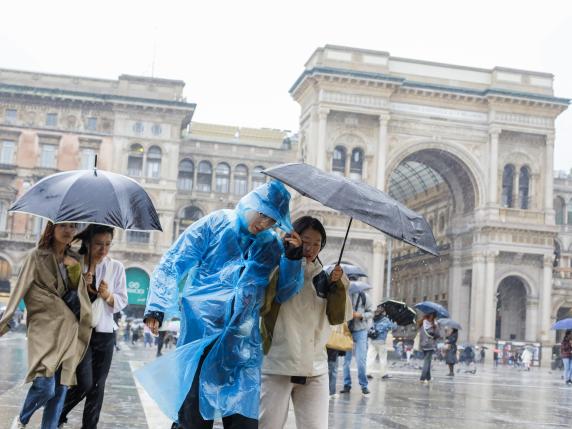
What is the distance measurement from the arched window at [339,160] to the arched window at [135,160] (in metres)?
13.5

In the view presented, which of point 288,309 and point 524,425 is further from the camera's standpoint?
point 524,425

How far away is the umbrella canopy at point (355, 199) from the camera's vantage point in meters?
5.06

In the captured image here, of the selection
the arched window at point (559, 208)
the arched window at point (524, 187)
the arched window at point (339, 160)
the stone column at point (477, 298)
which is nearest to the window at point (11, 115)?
the arched window at point (339, 160)

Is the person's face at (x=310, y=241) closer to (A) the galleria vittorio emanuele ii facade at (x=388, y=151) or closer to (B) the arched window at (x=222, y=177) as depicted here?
(A) the galleria vittorio emanuele ii facade at (x=388, y=151)

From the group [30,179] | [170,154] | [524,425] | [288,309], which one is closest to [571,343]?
[524,425]

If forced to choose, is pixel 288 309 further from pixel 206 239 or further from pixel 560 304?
pixel 560 304

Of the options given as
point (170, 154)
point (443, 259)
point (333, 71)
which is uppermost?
point (333, 71)

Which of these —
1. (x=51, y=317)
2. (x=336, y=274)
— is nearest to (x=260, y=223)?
(x=336, y=274)

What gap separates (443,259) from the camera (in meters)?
55.3

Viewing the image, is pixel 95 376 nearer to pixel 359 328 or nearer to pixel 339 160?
pixel 359 328

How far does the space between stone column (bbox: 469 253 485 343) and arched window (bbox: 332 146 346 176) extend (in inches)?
367

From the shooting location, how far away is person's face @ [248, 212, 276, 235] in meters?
5.08

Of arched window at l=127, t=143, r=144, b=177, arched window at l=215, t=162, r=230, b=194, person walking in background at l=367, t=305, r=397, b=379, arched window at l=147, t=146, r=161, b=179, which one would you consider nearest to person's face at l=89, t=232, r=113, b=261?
person walking in background at l=367, t=305, r=397, b=379

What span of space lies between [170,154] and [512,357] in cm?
2437
